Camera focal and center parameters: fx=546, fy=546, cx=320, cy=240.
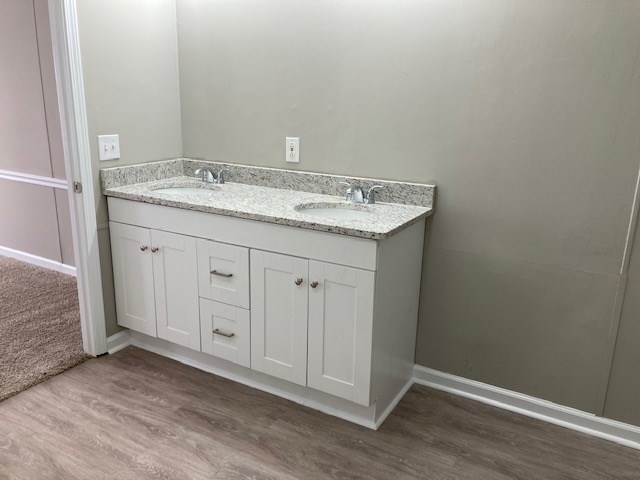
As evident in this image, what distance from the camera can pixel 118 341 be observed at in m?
2.79

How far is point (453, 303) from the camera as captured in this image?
7.75 feet

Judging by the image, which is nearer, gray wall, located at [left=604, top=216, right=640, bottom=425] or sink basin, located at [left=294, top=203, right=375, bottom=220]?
gray wall, located at [left=604, top=216, right=640, bottom=425]

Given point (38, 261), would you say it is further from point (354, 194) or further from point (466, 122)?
point (466, 122)

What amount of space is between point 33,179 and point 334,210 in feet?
8.13

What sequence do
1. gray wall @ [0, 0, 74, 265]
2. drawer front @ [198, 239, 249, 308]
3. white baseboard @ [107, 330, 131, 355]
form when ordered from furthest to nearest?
gray wall @ [0, 0, 74, 265], white baseboard @ [107, 330, 131, 355], drawer front @ [198, 239, 249, 308]

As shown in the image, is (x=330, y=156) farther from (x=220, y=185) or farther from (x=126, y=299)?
(x=126, y=299)

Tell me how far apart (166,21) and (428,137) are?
1463 mm

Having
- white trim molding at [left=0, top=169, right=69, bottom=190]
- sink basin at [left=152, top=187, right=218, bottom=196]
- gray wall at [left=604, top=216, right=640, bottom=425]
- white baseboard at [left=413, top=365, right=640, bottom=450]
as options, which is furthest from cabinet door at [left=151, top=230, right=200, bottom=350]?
gray wall at [left=604, top=216, right=640, bottom=425]

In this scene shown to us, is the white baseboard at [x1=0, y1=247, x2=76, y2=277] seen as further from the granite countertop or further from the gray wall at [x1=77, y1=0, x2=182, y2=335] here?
the granite countertop

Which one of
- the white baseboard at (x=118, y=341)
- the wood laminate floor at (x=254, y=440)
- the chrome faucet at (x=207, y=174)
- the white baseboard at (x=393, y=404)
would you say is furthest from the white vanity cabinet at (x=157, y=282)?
the white baseboard at (x=393, y=404)

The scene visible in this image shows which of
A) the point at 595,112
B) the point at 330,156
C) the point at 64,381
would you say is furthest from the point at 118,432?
the point at 595,112

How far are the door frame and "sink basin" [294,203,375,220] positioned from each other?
3.29 feet

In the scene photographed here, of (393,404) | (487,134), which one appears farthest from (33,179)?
(487,134)

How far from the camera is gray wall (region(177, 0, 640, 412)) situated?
1948 millimetres
